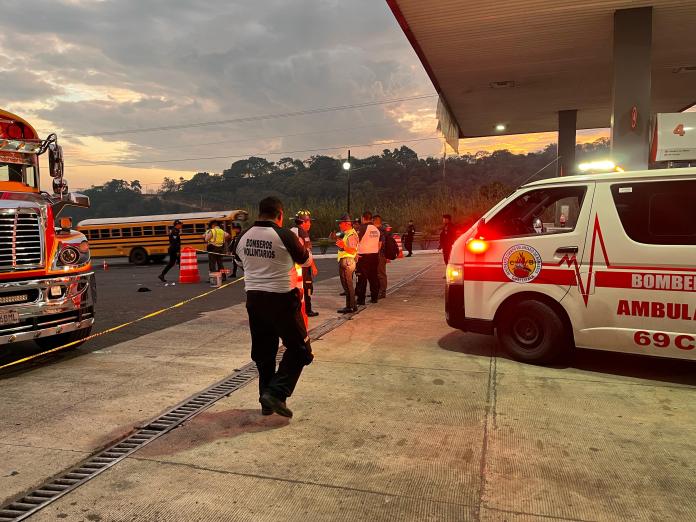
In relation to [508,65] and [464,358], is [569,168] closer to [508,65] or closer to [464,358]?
[508,65]

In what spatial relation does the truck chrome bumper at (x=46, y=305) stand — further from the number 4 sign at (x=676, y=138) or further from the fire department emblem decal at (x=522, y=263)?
the number 4 sign at (x=676, y=138)

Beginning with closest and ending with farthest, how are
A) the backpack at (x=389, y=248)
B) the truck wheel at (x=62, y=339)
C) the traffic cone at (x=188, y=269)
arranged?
1. the truck wheel at (x=62, y=339)
2. the backpack at (x=389, y=248)
3. the traffic cone at (x=188, y=269)

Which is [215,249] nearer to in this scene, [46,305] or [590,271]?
[46,305]

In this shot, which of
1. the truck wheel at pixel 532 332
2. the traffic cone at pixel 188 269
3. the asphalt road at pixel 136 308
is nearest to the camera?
the truck wheel at pixel 532 332

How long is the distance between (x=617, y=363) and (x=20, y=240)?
671 cm

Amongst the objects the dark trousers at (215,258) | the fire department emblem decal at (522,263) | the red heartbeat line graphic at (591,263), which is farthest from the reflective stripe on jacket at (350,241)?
the dark trousers at (215,258)

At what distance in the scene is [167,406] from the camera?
4480mm

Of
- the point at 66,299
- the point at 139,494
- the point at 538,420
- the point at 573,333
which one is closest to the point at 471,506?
the point at 538,420

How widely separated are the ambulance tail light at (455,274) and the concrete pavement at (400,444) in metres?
0.91

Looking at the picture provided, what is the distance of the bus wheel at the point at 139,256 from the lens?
26942mm

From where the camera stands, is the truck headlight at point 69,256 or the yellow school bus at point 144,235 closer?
the truck headlight at point 69,256

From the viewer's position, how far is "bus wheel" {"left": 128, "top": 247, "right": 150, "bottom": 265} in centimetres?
2694

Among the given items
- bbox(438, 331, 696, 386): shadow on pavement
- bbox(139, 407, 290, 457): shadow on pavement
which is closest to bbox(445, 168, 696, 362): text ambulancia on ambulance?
bbox(438, 331, 696, 386): shadow on pavement

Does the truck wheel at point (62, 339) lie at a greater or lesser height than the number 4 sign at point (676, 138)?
lesser
